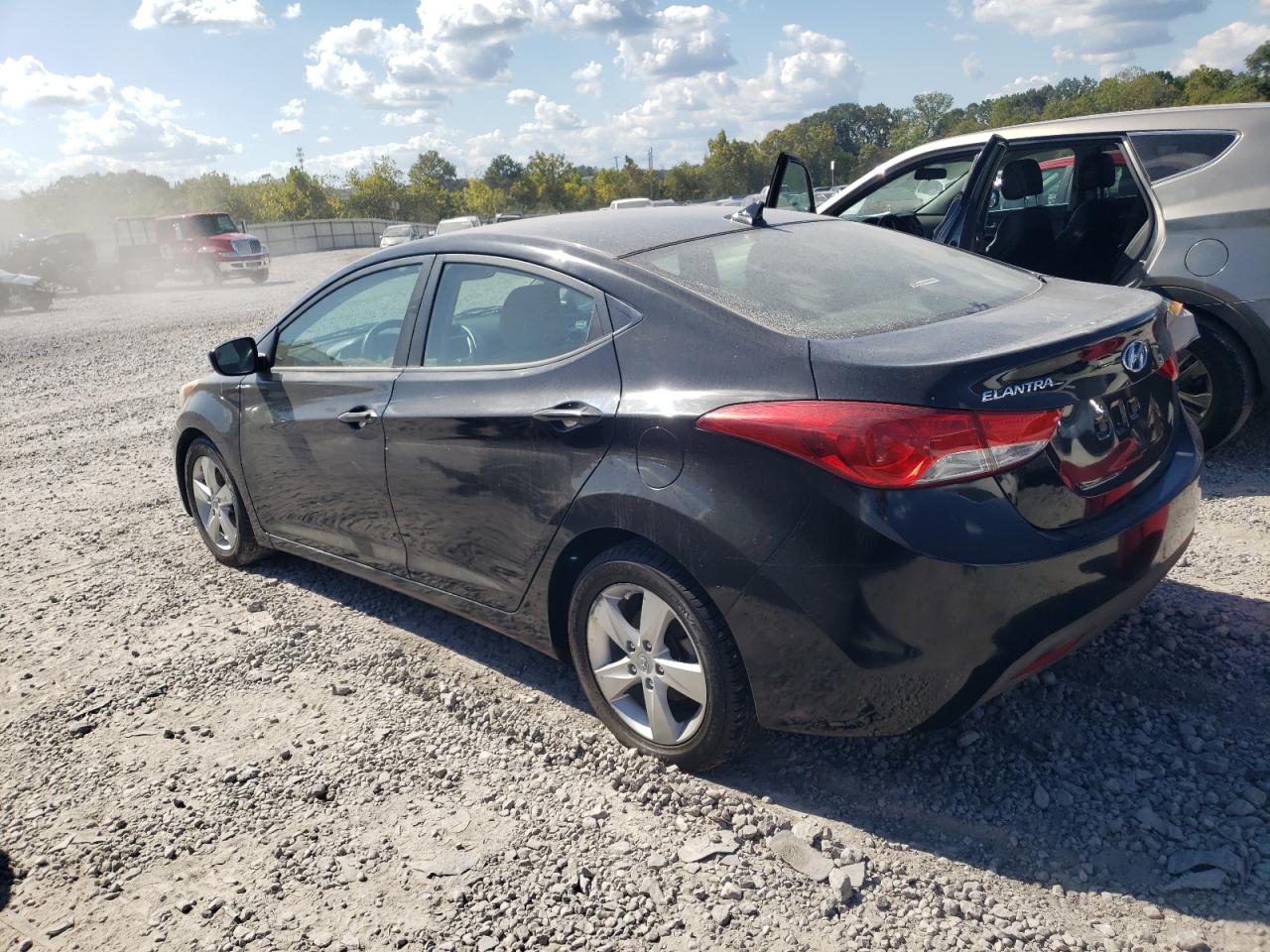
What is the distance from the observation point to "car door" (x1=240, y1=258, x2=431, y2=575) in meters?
3.84

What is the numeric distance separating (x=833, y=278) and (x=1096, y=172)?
3.65 meters

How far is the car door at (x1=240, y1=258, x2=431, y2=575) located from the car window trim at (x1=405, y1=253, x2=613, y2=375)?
64 mm

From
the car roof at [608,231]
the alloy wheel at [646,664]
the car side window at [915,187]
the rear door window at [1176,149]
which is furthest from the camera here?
the car side window at [915,187]

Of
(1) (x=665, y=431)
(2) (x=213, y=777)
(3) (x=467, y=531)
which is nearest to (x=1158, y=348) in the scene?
(1) (x=665, y=431)

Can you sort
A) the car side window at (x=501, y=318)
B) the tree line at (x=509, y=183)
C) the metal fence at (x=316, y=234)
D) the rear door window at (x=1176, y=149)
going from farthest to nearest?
the tree line at (x=509, y=183), the metal fence at (x=316, y=234), the rear door window at (x=1176, y=149), the car side window at (x=501, y=318)

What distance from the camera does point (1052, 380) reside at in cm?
256

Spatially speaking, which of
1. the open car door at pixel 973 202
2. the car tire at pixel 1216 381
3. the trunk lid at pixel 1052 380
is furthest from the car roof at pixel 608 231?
the car tire at pixel 1216 381

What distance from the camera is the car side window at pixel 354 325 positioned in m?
3.90

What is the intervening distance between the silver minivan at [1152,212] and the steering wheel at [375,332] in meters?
2.24

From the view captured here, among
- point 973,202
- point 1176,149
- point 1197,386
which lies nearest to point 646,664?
point 973,202

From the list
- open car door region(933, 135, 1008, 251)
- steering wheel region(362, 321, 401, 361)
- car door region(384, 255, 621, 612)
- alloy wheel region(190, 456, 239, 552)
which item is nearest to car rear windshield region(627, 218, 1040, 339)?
car door region(384, 255, 621, 612)

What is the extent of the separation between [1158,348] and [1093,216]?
3.38 m

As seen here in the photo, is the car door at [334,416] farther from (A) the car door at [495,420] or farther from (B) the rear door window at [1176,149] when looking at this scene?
(B) the rear door window at [1176,149]

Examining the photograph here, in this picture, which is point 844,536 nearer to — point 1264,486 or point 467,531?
point 467,531
